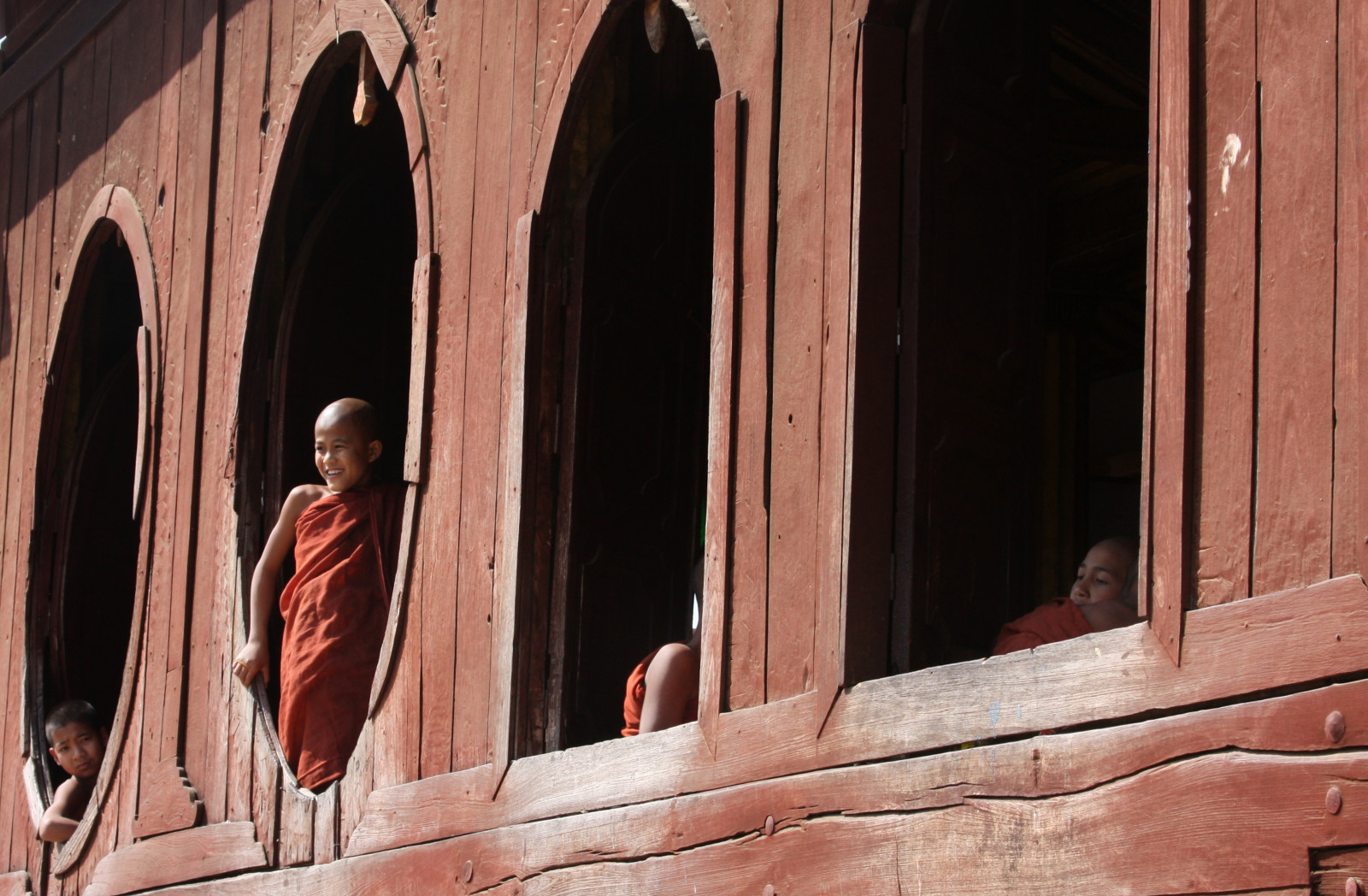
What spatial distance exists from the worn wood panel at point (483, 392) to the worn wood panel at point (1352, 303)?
269cm

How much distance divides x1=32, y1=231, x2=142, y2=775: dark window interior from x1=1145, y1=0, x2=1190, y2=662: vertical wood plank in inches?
226

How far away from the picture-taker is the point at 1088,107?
6383 mm

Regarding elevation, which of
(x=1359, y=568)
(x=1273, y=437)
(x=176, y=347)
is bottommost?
(x=1359, y=568)

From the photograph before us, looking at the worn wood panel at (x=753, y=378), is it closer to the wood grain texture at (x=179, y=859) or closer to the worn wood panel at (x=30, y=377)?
the wood grain texture at (x=179, y=859)

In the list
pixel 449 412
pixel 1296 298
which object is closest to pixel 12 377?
pixel 449 412

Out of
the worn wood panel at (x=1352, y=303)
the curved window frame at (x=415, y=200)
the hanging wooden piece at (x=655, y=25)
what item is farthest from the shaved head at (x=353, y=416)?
the worn wood panel at (x=1352, y=303)

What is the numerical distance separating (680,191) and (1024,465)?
6.85 feet

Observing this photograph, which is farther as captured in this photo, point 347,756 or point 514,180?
point 347,756

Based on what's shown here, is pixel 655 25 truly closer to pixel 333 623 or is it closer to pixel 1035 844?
pixel 333 623

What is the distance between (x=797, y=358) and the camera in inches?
158

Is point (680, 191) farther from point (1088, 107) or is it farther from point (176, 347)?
point (176, 347)

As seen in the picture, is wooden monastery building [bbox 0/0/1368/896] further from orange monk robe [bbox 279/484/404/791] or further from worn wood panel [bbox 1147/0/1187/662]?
orange monk robe [bbox 279/484/404/791]

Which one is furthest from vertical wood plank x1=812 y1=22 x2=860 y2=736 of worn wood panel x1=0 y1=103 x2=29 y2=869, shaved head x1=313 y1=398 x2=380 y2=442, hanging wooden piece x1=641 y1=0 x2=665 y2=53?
worn wood panel x1=0 y1=103 x2=29 y2=869

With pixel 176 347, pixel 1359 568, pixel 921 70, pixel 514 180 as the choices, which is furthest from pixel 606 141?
pixel 1359 568
